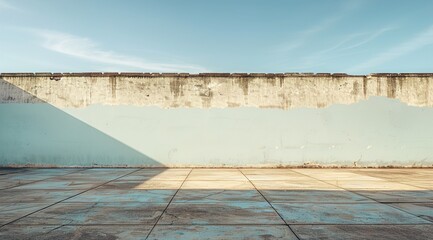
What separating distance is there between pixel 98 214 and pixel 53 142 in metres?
7.15

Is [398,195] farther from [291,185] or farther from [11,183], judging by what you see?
[11,183]

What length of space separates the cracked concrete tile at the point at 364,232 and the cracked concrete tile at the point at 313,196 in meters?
1.27

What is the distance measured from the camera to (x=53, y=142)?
9688 mm

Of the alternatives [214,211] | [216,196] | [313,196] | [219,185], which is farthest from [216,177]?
[214,211]

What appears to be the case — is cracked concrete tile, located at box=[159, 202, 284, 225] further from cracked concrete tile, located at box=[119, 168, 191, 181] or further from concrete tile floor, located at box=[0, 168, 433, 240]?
cracked concrete tile, located at box=[119, 168, 191, 181]

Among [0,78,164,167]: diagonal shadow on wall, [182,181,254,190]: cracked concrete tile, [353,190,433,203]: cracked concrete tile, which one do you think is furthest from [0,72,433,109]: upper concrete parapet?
[353,190,433,203]: cracked concrete tile

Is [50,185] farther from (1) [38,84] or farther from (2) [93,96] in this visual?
(1) [38,84]

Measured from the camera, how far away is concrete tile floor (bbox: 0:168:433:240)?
303 cm

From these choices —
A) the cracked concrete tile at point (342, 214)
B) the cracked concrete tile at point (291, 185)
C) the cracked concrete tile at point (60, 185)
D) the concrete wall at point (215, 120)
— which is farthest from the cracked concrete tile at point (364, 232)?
the concrete wall at point (215, 120)

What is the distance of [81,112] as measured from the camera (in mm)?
9758

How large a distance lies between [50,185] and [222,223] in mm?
4384

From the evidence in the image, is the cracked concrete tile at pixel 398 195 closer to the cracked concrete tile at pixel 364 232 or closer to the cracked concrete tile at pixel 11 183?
the cracked concrete tile at pixel 364 232

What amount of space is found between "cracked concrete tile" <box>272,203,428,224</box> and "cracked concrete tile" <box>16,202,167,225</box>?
67.1 inches

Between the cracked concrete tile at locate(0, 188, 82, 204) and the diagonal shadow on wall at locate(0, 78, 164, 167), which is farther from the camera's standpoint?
the diagonal shadow on wall at locate(0, 78, 164, 167)
